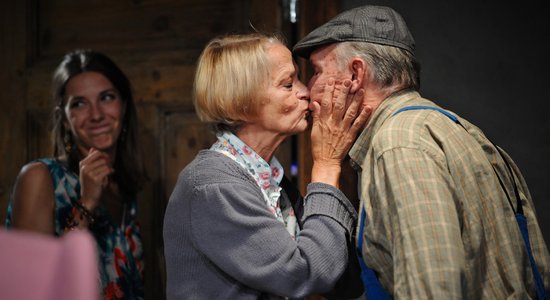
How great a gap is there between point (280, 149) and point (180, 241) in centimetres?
91

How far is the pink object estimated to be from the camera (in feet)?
1.67

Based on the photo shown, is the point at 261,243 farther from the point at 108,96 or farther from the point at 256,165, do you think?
the point at 108,96

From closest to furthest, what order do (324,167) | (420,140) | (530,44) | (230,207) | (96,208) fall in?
(420,140) → (230,207) → (324,167) → (530,44) → (96,208)

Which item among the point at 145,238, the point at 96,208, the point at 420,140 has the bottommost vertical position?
the point at 145,238

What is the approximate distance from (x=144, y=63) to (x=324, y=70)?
114cm

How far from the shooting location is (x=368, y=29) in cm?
152

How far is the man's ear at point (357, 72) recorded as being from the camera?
1514mm

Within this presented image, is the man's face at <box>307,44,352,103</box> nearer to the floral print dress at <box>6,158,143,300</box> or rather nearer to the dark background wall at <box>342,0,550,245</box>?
the dark background wall at <box>342,0,550,245</box>

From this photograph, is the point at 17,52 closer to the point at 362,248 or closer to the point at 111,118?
the point at 111,118

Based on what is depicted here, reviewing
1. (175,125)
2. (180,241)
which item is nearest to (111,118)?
(175,125)

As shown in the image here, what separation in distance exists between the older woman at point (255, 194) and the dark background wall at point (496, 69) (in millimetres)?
663

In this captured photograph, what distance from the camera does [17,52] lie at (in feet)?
8.71

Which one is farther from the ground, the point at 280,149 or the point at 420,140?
the point at 420,140

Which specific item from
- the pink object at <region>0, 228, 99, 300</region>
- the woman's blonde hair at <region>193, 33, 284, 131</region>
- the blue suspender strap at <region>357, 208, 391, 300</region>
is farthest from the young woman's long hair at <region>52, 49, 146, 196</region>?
the pink object at <region>0, 228, 99, 300</region>
